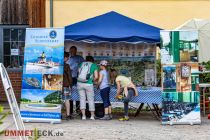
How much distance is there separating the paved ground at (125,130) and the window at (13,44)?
423cm

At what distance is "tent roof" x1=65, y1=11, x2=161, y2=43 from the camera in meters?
12.1

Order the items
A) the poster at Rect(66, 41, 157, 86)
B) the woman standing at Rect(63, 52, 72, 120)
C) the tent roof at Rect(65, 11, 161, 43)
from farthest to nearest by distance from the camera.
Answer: the poster at Rect(66, 41, 157, 86)
the tent roof at Rect(65, 11, 161, 43)
the woman standing at Rect(63, 52, 72, 120)

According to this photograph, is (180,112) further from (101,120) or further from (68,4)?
(68,4)

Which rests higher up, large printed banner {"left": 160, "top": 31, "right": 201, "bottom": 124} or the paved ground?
large printed banner {"left": 160, "top": 31, "right": 201, "bottom": 124}

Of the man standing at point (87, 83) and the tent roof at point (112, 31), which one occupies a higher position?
the tent roof at point (112, 31)

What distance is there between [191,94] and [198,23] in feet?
9.95

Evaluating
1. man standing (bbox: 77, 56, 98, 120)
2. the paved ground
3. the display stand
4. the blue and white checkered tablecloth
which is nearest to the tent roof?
man standing (bbox: 77, 56, 98, 120)

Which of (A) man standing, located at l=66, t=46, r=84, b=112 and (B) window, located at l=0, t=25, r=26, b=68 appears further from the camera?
(B) window, located at l=0, t=25, r=26, b=68

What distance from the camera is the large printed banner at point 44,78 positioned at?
11.5 m

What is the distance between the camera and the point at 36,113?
37.7 ft

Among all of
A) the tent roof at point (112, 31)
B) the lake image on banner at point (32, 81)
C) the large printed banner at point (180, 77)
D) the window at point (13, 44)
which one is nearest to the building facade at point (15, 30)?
the window at point (13, 44)

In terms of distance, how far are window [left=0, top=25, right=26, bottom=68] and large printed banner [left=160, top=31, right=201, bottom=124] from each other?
19.8 feet

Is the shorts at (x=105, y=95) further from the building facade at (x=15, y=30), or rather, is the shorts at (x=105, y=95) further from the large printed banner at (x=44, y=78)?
the building facade at (x=15, y=30)

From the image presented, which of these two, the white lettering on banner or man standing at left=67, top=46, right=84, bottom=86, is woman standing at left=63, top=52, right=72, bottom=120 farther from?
the white lettering on banner
